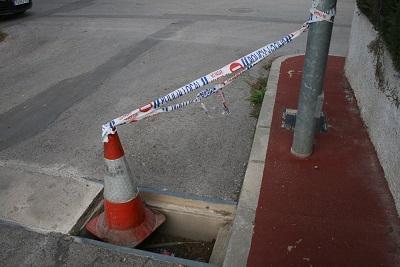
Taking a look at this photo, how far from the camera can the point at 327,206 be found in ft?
11.3

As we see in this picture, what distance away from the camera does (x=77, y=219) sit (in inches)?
138

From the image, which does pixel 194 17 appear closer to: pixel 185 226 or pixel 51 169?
pixel 51 169

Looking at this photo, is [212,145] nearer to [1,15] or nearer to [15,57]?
[15,57]

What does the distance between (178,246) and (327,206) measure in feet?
4.47

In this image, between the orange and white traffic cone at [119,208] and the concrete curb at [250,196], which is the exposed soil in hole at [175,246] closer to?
the orange and white traffic cone at [119,208]

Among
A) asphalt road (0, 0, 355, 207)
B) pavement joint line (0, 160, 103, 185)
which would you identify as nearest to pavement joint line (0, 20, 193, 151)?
asphalt road (0, 0, 355, 207)

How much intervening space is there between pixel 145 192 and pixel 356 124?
8.60ft

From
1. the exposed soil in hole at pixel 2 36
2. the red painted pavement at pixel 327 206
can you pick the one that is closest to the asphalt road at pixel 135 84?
the exposed soil in hole at pixel 2 36

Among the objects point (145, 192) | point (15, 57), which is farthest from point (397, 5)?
point (15, 57)

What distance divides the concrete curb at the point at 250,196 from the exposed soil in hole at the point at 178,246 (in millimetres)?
450

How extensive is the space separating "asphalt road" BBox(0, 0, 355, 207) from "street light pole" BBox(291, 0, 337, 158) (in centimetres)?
67

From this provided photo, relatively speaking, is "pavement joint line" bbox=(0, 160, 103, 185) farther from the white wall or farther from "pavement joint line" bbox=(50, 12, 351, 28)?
"pavement joint line" bbox=(50, 12, 351, 28)

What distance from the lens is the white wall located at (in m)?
3.59

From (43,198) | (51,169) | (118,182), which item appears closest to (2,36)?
(51,169)
